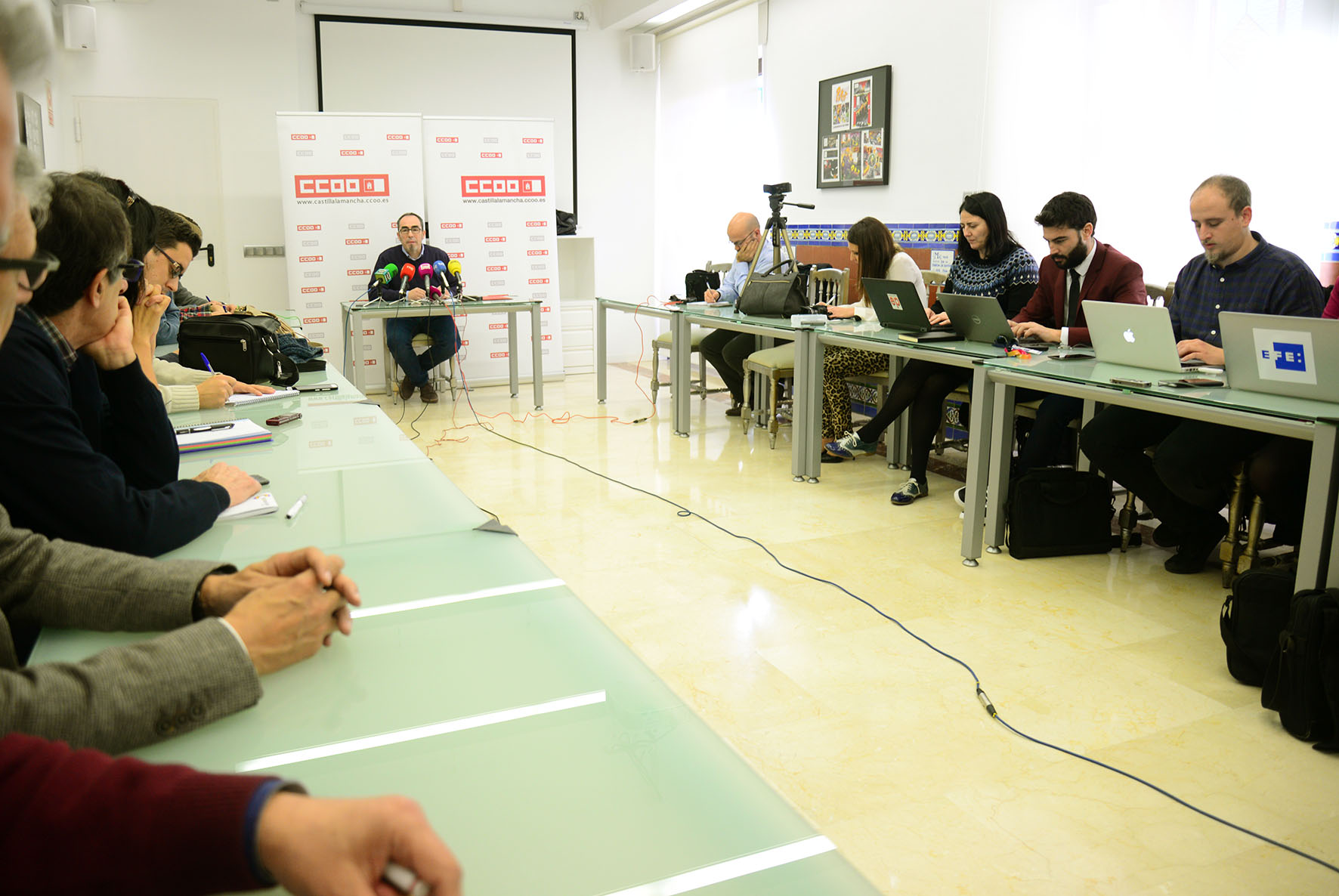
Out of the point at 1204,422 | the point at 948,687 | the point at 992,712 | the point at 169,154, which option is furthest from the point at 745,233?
the point at 169,154

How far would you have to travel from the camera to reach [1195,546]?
10.7ft

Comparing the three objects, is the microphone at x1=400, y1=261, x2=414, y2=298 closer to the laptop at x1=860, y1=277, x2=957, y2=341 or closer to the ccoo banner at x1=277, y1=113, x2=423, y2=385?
the ccoo banner at x1=277, y1=113, x2=423, y2=385

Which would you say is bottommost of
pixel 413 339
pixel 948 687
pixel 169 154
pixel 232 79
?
pixel 948 687

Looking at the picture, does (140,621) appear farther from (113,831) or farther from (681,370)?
(681,370)

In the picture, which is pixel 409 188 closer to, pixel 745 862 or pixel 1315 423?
pixel 1315 423

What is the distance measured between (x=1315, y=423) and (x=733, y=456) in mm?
2944

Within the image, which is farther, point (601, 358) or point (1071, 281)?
point (601, 358)

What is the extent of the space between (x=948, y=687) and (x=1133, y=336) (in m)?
1.38

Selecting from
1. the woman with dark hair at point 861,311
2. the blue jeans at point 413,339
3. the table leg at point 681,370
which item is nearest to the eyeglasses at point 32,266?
the woman with dark hair at point 861,311

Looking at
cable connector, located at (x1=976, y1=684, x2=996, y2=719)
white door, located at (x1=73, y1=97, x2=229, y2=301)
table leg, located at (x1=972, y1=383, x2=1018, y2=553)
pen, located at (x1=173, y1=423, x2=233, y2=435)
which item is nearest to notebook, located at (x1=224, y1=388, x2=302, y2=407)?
pen, located at (x1=173, y1=423, x2=233, y2=435)

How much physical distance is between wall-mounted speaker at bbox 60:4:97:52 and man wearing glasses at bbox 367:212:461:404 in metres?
2.51

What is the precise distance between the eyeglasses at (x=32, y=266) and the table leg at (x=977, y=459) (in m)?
3.05

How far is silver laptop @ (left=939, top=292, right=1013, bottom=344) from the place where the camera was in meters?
3.56

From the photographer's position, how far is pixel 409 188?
283 inches
